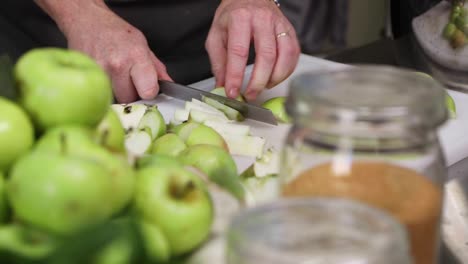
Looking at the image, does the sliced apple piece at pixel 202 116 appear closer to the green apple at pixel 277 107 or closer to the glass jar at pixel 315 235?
the green apple at pixel 277 107

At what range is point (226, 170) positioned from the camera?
579 mm

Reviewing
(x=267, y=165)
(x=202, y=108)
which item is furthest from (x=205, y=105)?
(x=267, y=165)

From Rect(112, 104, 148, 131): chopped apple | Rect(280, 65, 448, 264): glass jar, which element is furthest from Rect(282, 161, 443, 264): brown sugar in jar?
Rect(112, 104, 148, 131): chopped apple

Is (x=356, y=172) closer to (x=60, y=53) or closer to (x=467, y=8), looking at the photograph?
(x=60, y=53)

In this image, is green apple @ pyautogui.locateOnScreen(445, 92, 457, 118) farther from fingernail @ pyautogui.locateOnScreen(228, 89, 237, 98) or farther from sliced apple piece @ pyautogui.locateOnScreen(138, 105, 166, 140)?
sliced apple piece @ pyautogui.locateOnScreen(138, 105, 166, 140)

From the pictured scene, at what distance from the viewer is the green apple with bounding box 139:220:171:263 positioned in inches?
16.6

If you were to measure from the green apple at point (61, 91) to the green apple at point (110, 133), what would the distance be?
0.01m

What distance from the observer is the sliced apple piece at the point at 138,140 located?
840 mm

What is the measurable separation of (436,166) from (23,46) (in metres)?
1.07

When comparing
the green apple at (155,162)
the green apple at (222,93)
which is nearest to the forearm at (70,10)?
the green apple at (222,93)

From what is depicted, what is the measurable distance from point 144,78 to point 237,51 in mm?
150

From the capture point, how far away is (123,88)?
110cm

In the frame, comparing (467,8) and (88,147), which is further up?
(88,147)

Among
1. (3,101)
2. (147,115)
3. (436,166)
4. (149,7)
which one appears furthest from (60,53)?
(149,7)
